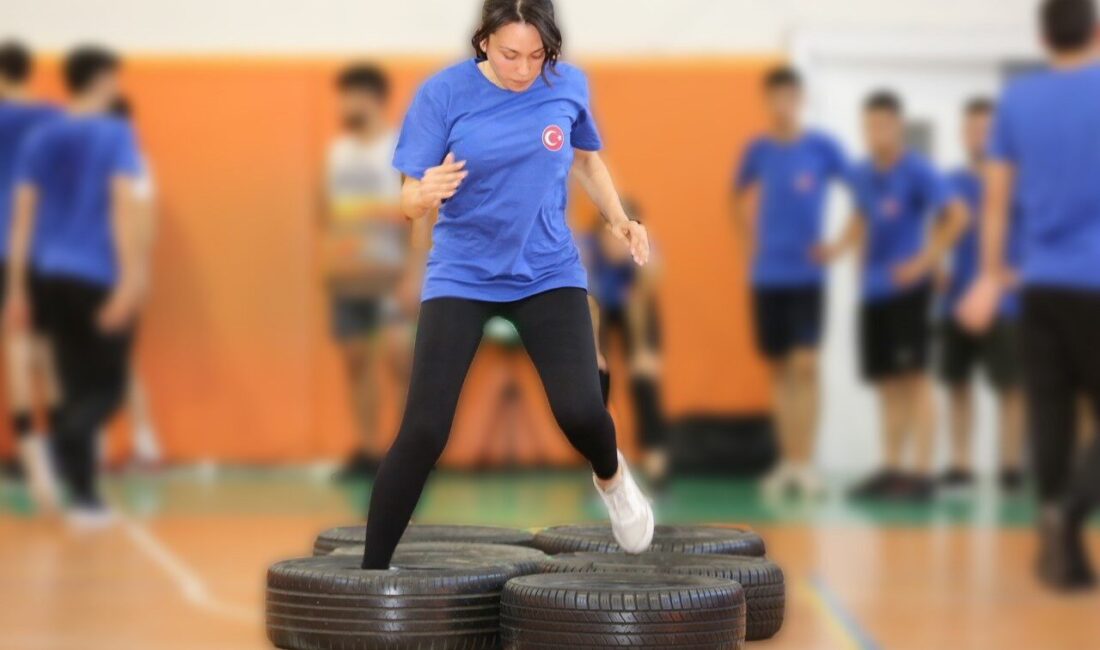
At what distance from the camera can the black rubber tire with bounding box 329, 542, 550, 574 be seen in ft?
13.7

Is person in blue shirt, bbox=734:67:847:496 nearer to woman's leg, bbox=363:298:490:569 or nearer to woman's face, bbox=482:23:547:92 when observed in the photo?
woman's leg, bbox=363:298:490:569

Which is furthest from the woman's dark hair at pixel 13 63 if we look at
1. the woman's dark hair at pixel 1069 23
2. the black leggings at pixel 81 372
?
the woman's dark hair at pixel 1069 23

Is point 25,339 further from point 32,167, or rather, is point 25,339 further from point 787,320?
point 787,320

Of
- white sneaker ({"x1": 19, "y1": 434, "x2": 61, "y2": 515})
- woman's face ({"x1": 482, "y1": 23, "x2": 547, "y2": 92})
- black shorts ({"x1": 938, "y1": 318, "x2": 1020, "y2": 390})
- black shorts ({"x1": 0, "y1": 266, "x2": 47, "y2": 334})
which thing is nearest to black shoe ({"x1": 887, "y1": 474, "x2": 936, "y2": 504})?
black shorts ({"x1": 938, "y1": 318, "x2": 1020, "y2": 390})

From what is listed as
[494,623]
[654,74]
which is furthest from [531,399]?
[494,623]

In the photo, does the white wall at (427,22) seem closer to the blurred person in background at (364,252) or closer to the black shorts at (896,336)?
the blurred person in background at (364,252)

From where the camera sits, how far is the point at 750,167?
955 cm

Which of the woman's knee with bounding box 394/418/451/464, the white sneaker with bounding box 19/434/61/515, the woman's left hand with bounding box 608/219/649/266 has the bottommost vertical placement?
the white sneaker with bounding box 19/434/61/515

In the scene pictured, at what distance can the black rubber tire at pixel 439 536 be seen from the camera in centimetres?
460

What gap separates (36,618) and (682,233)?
6.54 meters

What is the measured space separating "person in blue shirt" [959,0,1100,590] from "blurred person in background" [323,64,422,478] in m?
4.30

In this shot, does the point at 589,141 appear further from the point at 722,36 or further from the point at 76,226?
the point at 722,36

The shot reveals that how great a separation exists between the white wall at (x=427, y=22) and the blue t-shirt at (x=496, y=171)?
7.55 metres

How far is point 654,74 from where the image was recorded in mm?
11078
